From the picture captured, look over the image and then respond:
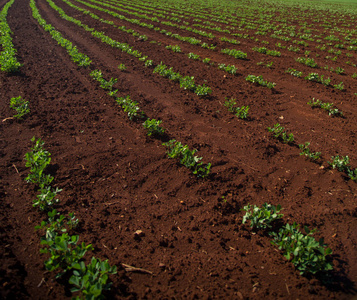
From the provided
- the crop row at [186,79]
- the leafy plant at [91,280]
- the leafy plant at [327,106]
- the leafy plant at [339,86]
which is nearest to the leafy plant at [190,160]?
the leafy plant at [91,280]

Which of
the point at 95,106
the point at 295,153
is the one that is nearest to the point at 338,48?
the point at 295,153

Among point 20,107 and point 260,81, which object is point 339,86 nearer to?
point 260,81

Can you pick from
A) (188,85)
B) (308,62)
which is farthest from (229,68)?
(308,62)

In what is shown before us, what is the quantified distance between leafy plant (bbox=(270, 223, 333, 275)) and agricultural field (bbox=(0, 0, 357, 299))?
18mm

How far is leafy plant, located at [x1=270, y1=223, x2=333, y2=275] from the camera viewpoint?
317 centimetres

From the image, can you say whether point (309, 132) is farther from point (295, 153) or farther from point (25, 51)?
point (25, 51)

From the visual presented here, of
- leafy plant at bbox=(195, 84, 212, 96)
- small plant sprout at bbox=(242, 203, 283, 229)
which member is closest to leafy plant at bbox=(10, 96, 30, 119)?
leafy plant at bbox=(195, 84, 212, 96)

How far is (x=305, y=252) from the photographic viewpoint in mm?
3215

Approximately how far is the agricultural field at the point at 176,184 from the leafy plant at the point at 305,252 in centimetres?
2

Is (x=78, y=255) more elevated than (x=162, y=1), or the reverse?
(x=162, y=1)

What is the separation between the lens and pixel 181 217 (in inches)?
167

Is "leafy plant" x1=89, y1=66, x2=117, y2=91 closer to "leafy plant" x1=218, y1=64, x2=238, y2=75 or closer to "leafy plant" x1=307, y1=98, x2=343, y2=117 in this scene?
"leafy plant" x1=218, y1=64, x2=238, y2=75

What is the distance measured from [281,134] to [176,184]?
11.7 ft

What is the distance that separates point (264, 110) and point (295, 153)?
8.00 feet
